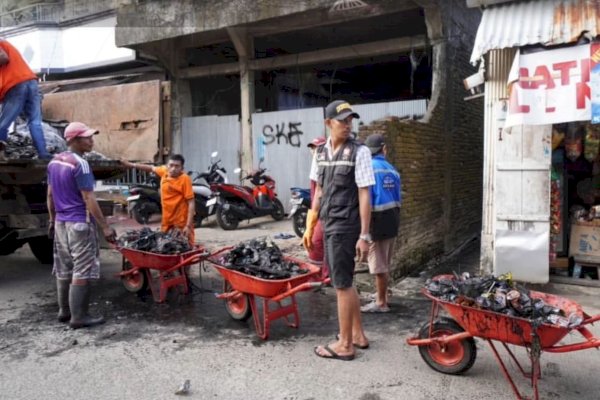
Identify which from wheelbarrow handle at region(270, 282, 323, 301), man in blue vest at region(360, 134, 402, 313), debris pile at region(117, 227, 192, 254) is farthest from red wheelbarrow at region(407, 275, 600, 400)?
debris pile at region(117, 227, 192, 254)

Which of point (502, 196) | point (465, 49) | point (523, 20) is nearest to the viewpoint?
point (523, 20)

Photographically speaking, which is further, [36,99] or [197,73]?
[197,73]

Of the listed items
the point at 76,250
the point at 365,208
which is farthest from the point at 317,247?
the point at 76,250

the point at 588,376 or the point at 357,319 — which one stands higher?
the point at 357,319

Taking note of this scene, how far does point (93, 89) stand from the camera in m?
11.0

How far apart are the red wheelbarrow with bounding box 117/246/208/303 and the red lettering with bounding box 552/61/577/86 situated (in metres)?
4.09

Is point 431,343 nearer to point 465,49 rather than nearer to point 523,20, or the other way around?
point 523,20

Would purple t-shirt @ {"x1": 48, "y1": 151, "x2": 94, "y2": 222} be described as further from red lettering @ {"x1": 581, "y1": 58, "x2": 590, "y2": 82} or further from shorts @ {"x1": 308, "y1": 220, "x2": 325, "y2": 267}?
red lettering @ {"x1": 581, "y1": 58, "x2": 590, "y2": 82}

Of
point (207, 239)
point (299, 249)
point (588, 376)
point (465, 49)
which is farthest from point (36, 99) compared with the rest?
point (465, 49)

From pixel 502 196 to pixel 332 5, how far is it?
15.7 feet

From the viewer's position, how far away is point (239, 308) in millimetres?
4945

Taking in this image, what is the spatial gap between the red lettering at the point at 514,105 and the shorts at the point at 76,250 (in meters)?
4.44

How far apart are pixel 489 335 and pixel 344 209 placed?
1.37 m

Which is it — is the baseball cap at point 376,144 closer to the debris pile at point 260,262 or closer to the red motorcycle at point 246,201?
the debris pile at point 260,262
